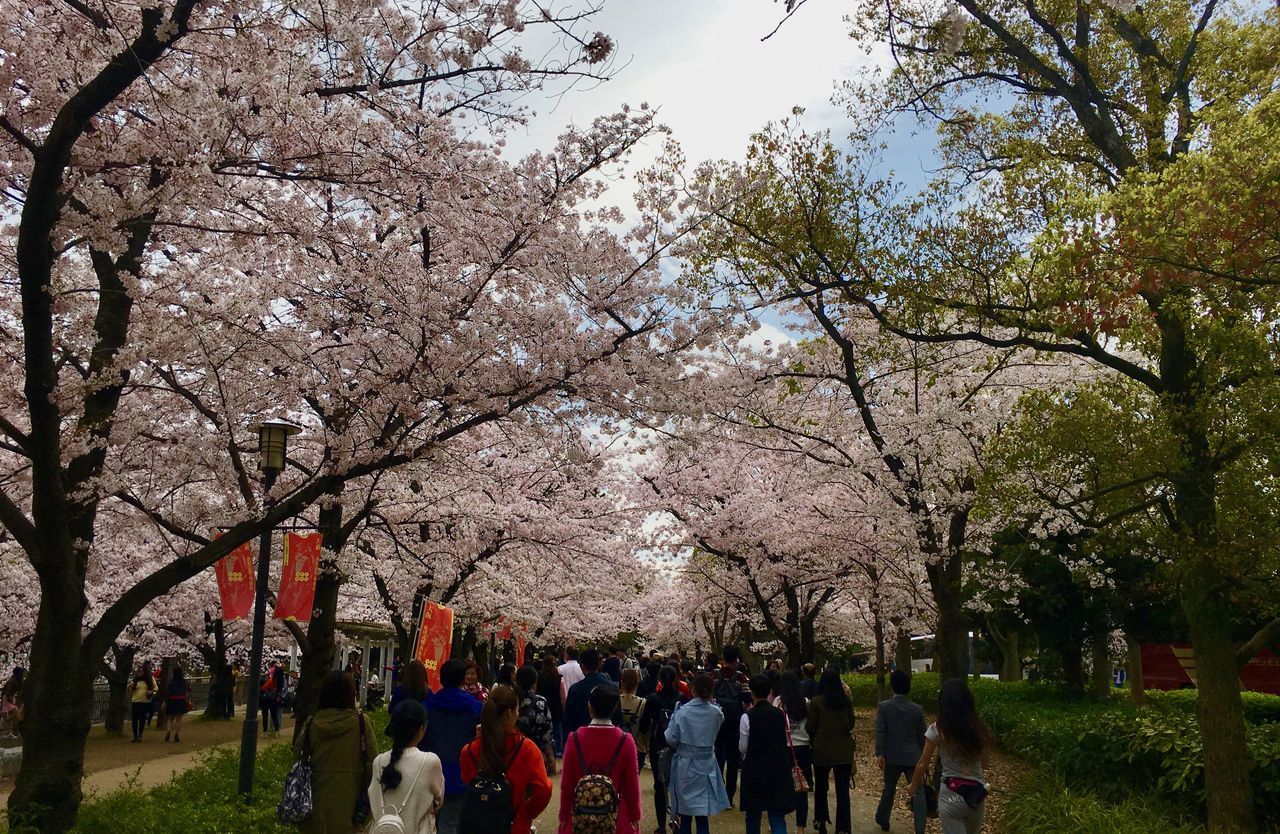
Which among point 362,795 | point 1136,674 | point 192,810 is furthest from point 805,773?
point 1136,674

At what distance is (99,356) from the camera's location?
7.31 meters

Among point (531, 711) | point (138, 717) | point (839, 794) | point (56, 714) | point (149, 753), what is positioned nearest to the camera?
point (56, 714)

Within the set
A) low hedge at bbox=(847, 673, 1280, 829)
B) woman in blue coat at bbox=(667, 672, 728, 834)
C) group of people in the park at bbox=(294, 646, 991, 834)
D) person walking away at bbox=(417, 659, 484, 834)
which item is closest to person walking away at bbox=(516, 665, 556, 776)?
group of people in the park at bbox=(294, 646, 991, 834)

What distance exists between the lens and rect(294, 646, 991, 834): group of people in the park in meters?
5.14

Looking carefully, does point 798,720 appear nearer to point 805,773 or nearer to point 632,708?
point 805,773

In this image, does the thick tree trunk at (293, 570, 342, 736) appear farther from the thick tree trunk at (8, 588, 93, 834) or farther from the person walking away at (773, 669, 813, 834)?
the person walking away at (773, 669, 813, 834)

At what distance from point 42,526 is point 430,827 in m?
3.47

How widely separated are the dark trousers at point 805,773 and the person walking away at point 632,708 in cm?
166

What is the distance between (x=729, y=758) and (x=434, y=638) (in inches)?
209

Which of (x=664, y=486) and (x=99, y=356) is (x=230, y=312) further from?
(x=664, y=486)

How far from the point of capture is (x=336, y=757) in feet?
18.6

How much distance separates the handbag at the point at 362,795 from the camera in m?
5.71

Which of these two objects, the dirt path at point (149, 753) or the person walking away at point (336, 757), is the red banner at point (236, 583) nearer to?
the dirt path at point (149, 753)

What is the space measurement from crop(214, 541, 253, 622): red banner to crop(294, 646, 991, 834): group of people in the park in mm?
3138
